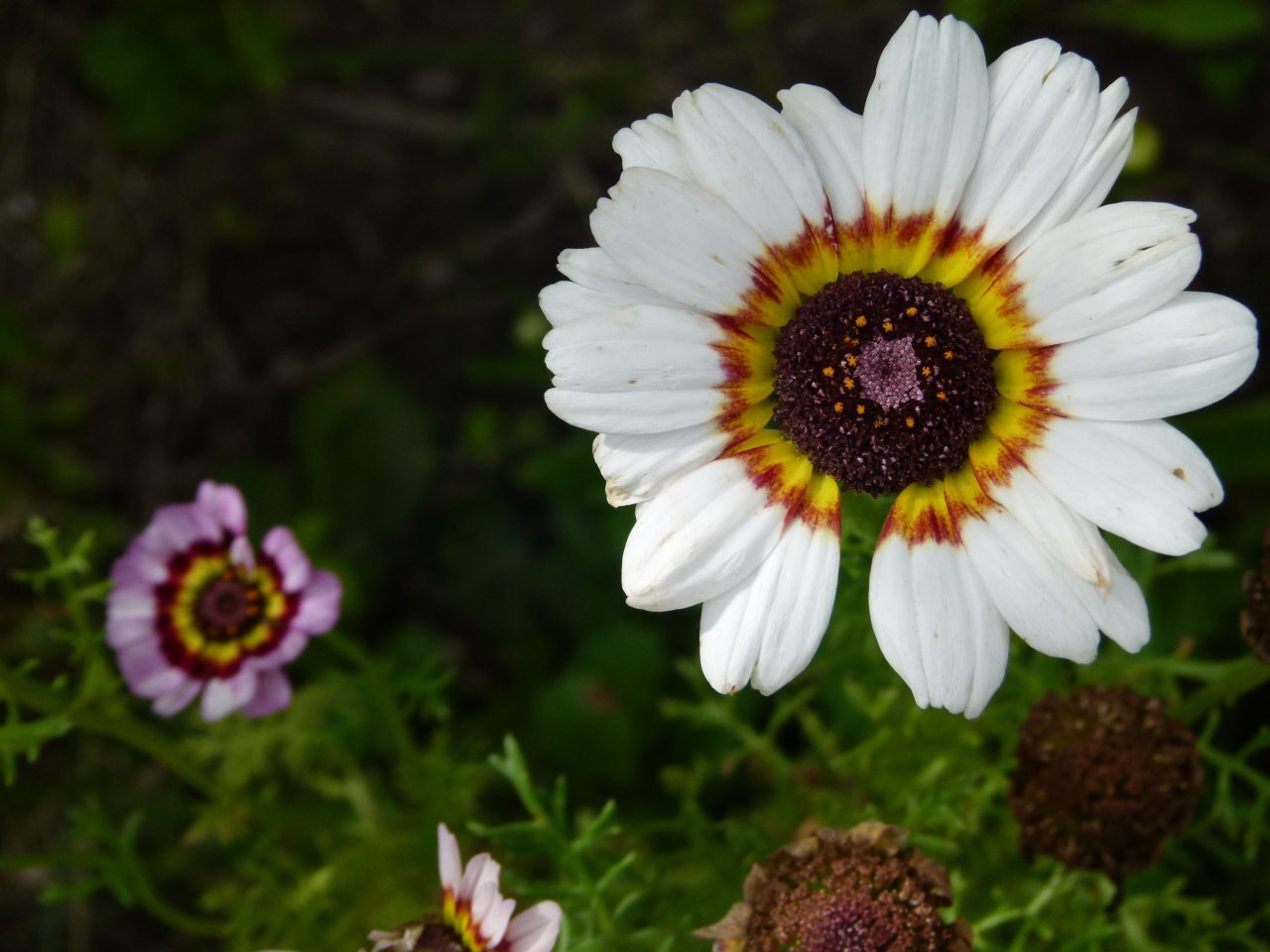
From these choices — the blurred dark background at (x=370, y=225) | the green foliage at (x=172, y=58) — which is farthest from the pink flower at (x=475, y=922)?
the green foliage at (x=172, y=58)

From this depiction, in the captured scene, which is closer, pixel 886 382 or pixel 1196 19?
pixel 886 382

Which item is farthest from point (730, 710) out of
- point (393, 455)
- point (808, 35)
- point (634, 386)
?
point (808, 35)

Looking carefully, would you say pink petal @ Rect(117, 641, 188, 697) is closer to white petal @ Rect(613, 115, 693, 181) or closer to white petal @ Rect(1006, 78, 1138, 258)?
white petal @ Rect(613, 115, 693, 181)

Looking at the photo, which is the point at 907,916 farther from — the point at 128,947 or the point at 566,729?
the point at 128,947

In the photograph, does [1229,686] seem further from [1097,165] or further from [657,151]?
[657,151]

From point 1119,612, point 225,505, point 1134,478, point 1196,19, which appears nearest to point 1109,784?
point 1119,612

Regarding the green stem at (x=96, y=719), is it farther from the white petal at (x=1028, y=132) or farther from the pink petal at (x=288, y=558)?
the white petal at (x=1028, y=132)
